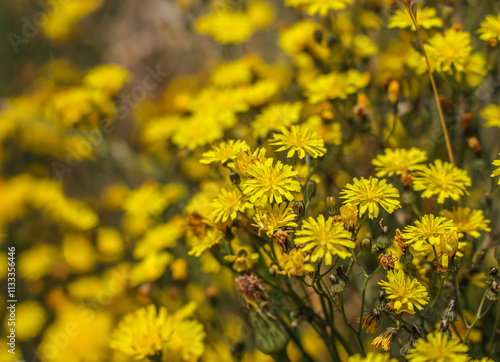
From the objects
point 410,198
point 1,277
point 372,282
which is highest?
point 410,198

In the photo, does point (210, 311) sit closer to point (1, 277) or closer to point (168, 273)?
point (168, 273)

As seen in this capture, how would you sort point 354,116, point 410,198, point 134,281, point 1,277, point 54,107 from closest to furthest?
point 410,198 → point 354,116 → point 134,281 → point 54,107 → point 1,277

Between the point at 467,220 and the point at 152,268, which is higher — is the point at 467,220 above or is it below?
above

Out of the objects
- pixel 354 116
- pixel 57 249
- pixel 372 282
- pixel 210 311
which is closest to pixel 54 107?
pixel 57 249

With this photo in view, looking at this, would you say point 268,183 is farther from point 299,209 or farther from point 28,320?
point 28,320

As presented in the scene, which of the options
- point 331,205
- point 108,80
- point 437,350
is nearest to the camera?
point 437,350

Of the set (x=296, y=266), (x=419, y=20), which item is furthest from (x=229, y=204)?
(x=419, y=20)
